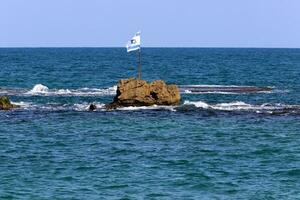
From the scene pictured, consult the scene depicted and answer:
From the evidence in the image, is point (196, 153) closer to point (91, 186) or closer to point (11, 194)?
point (91, 186)

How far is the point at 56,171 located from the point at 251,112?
24.0 m

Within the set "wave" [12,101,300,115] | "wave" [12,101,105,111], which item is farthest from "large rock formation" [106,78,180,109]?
"wave" [12,101,105,111]

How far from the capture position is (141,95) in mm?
57688

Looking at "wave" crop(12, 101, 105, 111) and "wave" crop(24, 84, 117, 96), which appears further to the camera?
"wave" crop(24, 84, 117, 96)

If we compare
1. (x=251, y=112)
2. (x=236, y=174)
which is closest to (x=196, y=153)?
(x=236, y=174)

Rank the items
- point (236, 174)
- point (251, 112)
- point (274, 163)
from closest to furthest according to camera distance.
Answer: point (236, 174)
point (274, 163)
point (251, 112)

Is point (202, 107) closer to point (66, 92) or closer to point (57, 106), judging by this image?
point (57, 106)

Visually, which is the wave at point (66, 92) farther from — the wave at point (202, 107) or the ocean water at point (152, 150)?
the wave at point (202, 107)

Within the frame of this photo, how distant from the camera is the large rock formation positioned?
2261 inches

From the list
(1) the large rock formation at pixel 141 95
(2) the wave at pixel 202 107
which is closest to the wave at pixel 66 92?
(2) the wave at pixel 202 107

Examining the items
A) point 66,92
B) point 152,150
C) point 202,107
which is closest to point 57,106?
point 202,107

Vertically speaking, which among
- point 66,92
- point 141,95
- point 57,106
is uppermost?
point 141,95

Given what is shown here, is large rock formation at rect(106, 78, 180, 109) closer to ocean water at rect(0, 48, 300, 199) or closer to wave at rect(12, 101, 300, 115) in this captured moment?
wave at rect(12, 101, 300, 115)

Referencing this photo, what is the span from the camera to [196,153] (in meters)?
38.1
